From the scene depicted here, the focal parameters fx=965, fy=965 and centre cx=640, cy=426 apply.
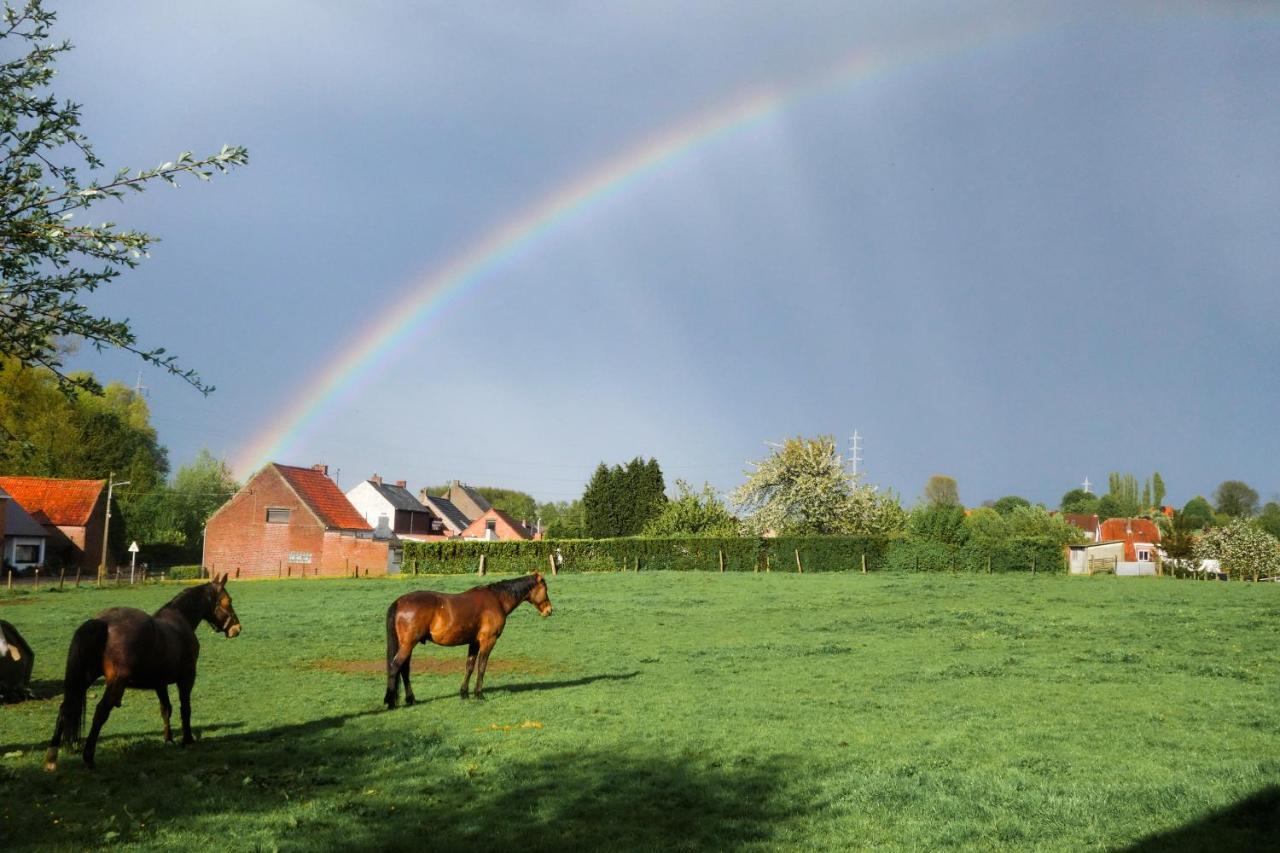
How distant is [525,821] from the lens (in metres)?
9.12

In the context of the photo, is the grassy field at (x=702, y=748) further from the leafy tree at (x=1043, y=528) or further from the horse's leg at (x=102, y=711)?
the leafy tree at (x=1043, y=528)

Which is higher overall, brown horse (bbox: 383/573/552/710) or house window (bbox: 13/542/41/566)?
brown horse (bbox: 383/573/552/710)

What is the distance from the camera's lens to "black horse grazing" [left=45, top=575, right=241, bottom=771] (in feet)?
35.3

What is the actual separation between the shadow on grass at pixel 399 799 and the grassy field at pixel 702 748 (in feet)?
0.13

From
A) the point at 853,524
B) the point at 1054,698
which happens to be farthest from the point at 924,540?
the point at 1054,698

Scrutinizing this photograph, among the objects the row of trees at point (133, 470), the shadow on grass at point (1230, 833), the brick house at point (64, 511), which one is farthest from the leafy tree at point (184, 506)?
the shadow on grass at point (1230, 833)

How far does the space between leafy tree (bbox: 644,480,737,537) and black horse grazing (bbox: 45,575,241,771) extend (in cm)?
6568

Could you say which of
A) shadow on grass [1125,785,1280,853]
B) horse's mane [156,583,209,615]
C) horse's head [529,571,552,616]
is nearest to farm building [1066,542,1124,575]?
horse's head [529,571,552,616]

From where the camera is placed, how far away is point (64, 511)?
78.6 meters

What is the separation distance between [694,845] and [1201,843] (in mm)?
4590

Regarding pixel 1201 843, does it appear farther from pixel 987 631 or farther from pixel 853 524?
pixel 853 524

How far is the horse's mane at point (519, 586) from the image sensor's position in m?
17.2

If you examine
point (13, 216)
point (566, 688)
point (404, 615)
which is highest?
point (13, 216)

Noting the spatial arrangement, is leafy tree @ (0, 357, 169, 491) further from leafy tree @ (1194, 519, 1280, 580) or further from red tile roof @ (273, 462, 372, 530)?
leafy tree @ (1194, 519, 1280, 580)
